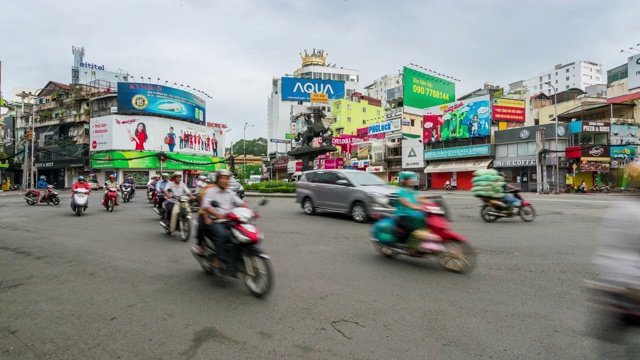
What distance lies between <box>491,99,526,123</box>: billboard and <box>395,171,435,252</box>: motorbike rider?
38126mm

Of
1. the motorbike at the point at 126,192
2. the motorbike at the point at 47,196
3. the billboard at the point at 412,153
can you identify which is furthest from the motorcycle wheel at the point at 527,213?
the billboard at the point at 412,153

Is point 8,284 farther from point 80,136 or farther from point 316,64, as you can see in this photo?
point 316,64

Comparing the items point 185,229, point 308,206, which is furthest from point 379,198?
point 185,229

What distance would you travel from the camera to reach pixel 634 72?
3859 centimetres

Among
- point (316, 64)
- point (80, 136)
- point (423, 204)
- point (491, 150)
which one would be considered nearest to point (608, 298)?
point (423, 204)

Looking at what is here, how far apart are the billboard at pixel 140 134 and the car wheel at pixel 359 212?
4576 centimetres

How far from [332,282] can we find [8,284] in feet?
14.3

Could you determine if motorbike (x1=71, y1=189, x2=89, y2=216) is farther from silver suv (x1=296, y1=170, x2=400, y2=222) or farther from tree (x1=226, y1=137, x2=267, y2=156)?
tree (x1=226, y1=137, x2=267, y2=156)

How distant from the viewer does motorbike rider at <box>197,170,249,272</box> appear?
446 cm

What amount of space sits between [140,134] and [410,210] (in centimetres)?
5044

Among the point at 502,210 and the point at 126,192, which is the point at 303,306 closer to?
the point at 502,210

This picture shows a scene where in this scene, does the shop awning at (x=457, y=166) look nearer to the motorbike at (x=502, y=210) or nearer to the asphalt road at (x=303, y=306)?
the motorbike at (x=502, y=210)

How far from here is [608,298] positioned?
7.82 feet

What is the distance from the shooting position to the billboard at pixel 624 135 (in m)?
32.5
